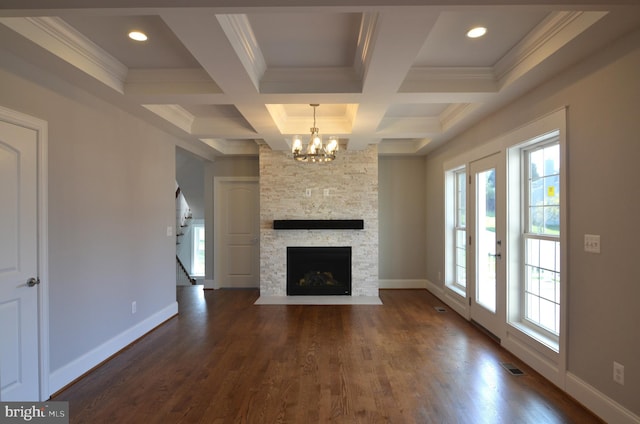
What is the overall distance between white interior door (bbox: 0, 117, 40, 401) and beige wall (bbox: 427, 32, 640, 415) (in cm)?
399

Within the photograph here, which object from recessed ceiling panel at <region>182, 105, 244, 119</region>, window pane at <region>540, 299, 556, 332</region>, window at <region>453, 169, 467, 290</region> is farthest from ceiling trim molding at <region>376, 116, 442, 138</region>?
window pane at <region>540, 299, 556, 332</region>

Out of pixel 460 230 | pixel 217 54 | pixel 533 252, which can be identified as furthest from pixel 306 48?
pixel 460 230

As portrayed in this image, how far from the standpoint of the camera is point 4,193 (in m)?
2.14

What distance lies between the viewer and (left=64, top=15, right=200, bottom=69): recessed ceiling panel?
2.15 m


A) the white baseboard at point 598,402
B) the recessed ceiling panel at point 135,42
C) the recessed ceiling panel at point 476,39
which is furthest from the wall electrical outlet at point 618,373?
the recessed ceiling panel at point 135,42

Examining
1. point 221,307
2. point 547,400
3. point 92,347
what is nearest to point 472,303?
point 547,400

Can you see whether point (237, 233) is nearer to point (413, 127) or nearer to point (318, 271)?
point (318, 271)

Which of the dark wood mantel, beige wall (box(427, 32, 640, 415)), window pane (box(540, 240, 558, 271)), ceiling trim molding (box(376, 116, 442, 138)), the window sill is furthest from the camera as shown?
the dark wood mantel

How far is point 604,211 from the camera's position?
6.98ft

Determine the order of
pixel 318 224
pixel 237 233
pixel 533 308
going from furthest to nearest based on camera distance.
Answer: pixel 237 233 → pixel 318 224 → pixel 533 308

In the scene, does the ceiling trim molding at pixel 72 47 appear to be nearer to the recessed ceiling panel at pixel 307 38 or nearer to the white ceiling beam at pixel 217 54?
the white ceiling beam at pixel 217 54

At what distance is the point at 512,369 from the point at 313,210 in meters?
3.44

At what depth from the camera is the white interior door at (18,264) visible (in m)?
2.13

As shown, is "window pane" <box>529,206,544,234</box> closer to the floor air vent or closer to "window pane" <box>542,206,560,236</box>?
"window pane" <box>542,206,560,236</box>
